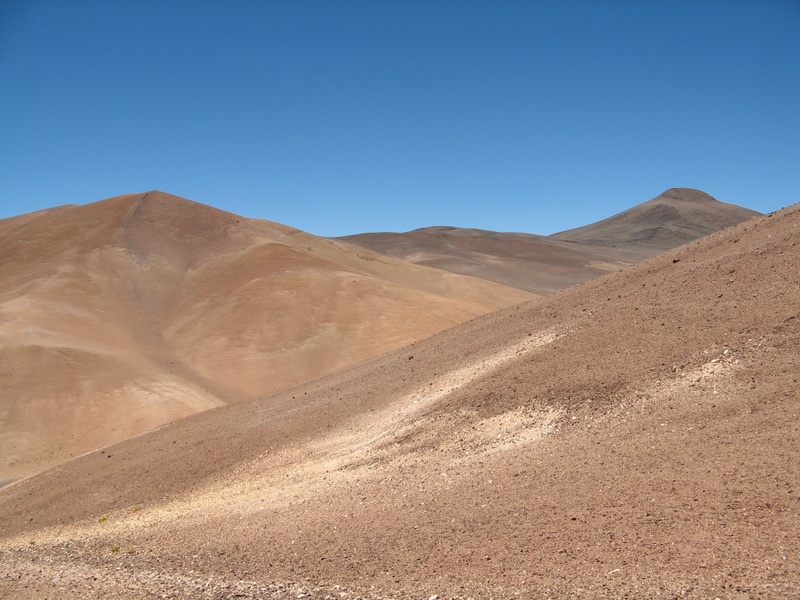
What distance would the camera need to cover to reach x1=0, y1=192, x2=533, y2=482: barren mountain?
2461cm

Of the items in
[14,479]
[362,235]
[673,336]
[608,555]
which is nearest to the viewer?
[608,555]

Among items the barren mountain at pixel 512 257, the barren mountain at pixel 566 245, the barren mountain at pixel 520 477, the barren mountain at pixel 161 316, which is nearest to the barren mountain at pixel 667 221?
the barren mountain at pixel 566 245

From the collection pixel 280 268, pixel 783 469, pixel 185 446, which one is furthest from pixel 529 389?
pixel 280 268

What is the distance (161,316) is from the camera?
1494 inches

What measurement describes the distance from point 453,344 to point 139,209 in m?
43.9

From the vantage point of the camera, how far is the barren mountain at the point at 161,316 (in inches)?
969

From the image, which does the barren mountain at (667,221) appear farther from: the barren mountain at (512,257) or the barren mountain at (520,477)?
the barren mountain at (520,477)

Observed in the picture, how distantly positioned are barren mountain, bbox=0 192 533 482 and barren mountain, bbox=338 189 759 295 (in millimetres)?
36879

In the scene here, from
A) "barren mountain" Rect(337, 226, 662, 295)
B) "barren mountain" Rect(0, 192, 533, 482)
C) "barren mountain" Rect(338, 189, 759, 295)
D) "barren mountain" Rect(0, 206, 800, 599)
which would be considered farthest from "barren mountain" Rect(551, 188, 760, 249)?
"barren mountain" Rect(0, 206, 800, 599)

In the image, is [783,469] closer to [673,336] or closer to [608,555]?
[608,555]

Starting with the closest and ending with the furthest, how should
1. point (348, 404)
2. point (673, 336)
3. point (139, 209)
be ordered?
1. point (673, 336)
2. point (348, 404)
3. point (139, 209)

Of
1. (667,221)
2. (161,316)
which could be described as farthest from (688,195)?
(161,316)

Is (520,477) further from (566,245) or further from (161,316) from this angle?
(566,245)

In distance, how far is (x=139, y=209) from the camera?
52938 mm
